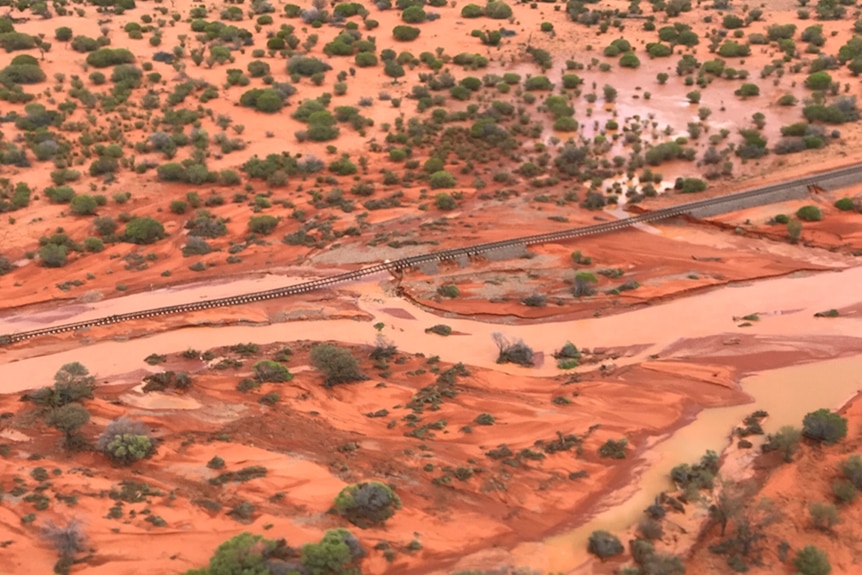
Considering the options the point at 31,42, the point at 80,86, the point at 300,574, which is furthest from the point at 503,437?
the point at 31,42

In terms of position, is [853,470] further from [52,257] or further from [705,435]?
[52,257]

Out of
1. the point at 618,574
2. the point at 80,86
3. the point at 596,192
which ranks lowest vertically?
the point at 618,574

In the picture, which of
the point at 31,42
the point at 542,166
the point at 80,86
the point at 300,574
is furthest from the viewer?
the point at 31,42

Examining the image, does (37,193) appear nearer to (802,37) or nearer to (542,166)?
(542,166)

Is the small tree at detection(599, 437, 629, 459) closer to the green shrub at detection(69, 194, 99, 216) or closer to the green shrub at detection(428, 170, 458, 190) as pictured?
the green shrub at detection(428, 170, 458, 190)

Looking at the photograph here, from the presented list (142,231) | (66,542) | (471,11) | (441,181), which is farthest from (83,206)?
(471,11)

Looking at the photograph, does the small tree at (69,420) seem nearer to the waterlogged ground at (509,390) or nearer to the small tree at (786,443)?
the waterlogged ground at (509,390)
